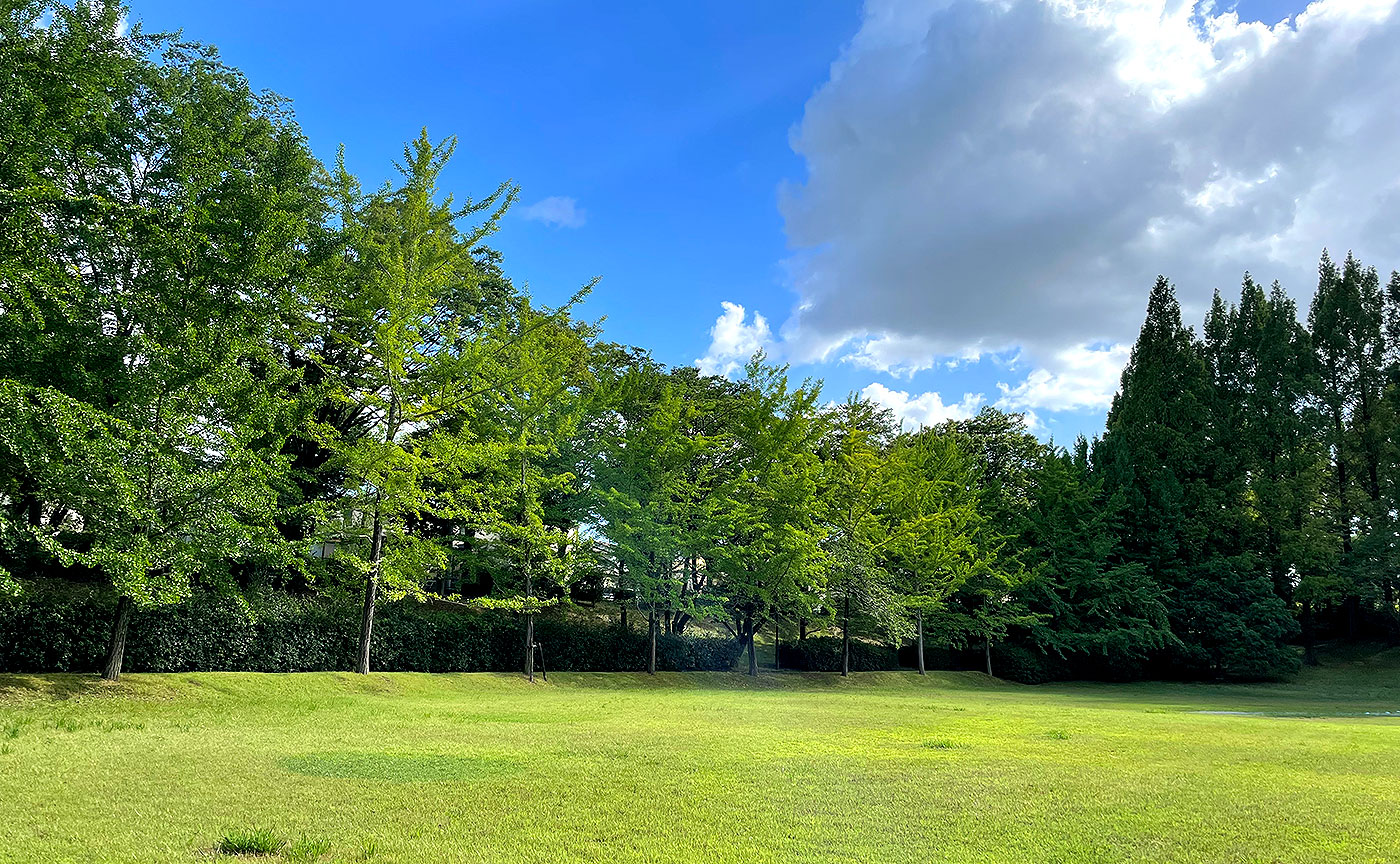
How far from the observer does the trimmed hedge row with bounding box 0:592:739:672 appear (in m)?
14.7

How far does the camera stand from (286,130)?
22.2m

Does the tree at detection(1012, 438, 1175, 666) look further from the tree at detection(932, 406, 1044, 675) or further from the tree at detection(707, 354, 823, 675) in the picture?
the tree at detection(707, 354, 823, 675)

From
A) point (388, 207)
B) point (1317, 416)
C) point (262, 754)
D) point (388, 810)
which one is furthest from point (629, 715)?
point (1317, 416)

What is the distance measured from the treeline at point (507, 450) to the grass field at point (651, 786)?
16.6 feet

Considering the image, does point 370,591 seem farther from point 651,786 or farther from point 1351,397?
point 1351,397

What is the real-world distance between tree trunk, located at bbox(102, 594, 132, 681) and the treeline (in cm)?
6

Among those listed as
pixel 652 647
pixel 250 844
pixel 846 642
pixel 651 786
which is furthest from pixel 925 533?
pixel 250 844

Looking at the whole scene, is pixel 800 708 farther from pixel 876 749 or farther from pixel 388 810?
pixel 388 810

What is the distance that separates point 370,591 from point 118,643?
5.31 metres

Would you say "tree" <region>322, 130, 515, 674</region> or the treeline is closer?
the treeline

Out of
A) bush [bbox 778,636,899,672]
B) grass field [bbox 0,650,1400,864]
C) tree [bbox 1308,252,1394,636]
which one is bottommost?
bush [bbox 778,636,899,672]

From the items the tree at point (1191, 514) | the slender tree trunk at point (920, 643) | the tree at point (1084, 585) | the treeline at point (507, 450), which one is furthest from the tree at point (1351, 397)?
the slender tree trunk at point (920, 643)

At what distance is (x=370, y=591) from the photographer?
19156 millimetres

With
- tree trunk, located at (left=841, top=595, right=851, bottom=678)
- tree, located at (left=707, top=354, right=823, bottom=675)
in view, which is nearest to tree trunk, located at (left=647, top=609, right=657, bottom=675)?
tree, located at (left=707, top=354, right=823, bottom=675)
